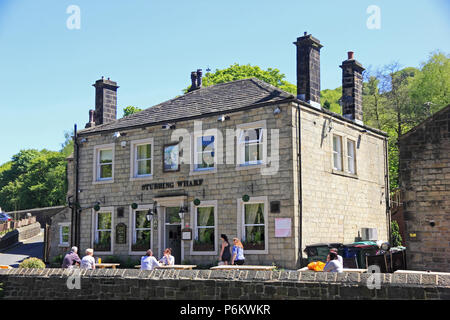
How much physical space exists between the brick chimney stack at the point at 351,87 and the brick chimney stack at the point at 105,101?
11262mm

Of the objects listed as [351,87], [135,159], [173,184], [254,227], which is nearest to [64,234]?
[135,159]

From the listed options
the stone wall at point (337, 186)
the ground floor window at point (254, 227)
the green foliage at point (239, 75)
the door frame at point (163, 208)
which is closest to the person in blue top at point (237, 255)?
the ground floor window at point (254, 227)

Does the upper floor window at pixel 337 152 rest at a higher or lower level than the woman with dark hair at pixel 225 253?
higher

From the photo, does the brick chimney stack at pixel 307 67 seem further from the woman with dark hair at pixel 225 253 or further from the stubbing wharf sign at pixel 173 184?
the woman with dark hair at pixel 225 253

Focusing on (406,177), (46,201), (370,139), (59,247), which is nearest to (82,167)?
(59,247)

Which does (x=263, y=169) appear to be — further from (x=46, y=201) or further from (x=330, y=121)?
(x=46, y=201)

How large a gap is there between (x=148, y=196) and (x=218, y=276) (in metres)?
12.4

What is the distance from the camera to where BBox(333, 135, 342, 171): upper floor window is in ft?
73.1

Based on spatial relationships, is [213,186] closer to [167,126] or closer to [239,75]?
[167,126]

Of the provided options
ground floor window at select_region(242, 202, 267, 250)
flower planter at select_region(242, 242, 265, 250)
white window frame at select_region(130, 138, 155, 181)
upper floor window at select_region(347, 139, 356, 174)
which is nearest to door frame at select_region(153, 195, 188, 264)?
white window frame at select_region(130, 138, 155, 181)

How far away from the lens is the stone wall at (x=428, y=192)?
1572 centimetres

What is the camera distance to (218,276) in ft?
35.8

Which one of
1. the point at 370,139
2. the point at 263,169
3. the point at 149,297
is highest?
the point at 370,139

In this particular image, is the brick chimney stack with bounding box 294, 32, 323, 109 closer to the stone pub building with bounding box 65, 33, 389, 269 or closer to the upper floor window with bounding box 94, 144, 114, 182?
the stone pub building with bounding box 65, 33, 389, 269
